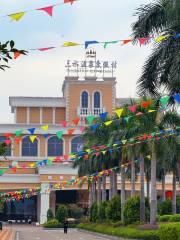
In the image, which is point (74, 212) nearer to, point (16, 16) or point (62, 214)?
point (62, 214)

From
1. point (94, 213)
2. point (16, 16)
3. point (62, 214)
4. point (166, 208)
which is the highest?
point (16, 16)

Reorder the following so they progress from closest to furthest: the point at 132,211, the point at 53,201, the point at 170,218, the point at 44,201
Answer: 1. the point at 170,218
2. the point at 132,211
3. the point at 44,201
4. the point at 53,201

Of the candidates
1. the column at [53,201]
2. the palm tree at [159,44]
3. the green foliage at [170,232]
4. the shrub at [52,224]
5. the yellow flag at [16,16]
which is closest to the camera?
the yellow flag at [16,16]

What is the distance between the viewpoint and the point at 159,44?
28.9 meters

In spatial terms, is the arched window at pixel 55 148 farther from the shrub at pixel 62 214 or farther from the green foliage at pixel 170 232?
the green foliage at pixel 170 232

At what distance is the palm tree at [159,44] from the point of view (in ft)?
92.6

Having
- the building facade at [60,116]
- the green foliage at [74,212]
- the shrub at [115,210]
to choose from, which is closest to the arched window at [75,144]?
the building facade at [60,116]

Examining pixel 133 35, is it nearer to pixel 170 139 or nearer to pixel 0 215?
pixel 170 139

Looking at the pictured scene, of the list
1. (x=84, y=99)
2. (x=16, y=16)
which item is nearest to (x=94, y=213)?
(x=84, y=99)

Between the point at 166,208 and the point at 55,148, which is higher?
the point at 55,148

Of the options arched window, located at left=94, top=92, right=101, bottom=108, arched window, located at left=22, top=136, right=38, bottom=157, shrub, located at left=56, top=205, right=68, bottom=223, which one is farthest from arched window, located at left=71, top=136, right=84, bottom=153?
shrub, located at left=56, top=205, right=68, bottom=223

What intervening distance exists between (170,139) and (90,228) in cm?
2190

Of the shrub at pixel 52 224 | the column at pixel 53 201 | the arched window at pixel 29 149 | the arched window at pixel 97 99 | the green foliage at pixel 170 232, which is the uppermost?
the arched window at pixel 97 99

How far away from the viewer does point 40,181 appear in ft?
290
